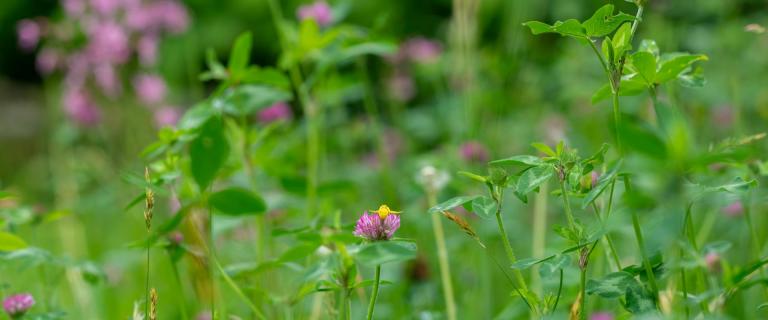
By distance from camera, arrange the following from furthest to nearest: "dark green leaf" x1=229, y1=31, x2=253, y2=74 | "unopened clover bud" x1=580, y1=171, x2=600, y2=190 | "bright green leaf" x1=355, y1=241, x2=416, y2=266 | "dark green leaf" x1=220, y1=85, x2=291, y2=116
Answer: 1. "dark green leaf" x1=220, y1=85, x2=291, y2=116
2. "dark green leaf" x1=229, y1=31, x2=253, y2=74
3. "unopened clover bud" x1=580, y1=171, x2=600, y2=190
4. "bright green leaf" x1=355, y1=241, x2=416, y2=266

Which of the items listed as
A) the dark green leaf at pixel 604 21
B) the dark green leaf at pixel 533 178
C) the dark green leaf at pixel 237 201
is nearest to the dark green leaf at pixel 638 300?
the dark green leaf at pixel 533 178

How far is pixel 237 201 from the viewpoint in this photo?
0.84 metres

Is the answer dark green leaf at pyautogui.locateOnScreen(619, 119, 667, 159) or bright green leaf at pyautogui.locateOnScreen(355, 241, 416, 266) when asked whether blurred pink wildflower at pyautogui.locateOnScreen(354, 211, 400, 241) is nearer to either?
bright green leaf at pyautogui.locateOnScreen(355, 241, 416, 266)

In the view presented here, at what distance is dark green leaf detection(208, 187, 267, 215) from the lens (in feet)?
2.74

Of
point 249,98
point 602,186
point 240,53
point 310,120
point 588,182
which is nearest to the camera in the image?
point 602,186

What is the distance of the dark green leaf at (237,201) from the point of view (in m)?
0.84

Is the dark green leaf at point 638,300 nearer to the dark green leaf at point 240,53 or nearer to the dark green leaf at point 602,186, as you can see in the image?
the dark green leaf at point 602,186

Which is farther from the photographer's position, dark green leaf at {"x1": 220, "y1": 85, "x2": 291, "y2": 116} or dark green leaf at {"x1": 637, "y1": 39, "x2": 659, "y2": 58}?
dark green leaf at {"x1": 220, "y1": 85, "x2": 291, "y2": 116}

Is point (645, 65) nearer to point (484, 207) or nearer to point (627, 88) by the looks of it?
point (627, 88)

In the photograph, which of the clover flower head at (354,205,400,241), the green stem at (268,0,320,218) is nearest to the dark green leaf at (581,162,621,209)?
the clover flower head at (354,205,400,241)

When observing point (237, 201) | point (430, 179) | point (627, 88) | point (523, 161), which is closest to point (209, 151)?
point (237, 201)

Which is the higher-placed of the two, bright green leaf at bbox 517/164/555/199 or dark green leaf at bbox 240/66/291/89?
dark green leaf at bbox 240/66/291/89

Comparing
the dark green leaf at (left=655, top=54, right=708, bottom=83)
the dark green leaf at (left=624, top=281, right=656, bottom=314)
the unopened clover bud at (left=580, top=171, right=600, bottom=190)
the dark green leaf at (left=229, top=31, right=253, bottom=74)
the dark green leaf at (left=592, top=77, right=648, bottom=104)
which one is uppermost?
the dark green leaf at (left=229, top=31, right=253, bottom=74)

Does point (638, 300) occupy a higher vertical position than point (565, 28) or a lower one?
lower
